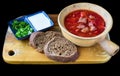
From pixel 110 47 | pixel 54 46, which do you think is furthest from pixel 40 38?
pixel 110 47

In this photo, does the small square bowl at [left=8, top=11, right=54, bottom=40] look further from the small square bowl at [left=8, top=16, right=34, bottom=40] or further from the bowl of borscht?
the bowl of borscht

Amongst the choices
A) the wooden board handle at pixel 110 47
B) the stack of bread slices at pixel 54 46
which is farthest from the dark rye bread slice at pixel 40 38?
the wooden board handle at pixel 110 47

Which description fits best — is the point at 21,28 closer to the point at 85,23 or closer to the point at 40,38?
the point at 40,38

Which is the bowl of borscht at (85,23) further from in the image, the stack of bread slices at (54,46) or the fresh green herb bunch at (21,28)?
the fresh green herb bunch at (21,28)

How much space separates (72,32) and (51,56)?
18 centimetres

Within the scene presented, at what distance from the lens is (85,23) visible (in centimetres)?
179

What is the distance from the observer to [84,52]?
5.86ft

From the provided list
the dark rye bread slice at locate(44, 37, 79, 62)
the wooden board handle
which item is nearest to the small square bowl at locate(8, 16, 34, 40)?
the dark rye bread slice at locate(44, 37, 79, 62)

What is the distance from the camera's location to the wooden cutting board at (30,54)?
1729 mm

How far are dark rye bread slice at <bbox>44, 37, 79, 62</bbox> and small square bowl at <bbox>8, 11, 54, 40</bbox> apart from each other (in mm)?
119

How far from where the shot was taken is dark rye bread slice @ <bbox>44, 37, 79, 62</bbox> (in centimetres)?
171

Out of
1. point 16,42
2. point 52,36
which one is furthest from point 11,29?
point 52,36

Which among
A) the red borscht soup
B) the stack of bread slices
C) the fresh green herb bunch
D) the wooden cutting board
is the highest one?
the red borscht soup

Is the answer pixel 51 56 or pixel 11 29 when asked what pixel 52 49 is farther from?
pixel 11 29
